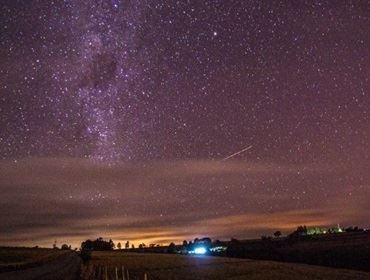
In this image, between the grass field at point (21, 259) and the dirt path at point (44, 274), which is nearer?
the dirt path at point (44, 274)

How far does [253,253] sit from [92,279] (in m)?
52.2

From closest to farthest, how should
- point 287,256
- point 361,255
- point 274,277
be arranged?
1. point 274,277
2. point 361,255
3. point 287,256

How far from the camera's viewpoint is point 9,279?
5122cm

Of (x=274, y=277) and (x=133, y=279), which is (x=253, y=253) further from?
(x=133, y=279)

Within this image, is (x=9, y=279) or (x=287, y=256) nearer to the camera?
(x=9, y=279)

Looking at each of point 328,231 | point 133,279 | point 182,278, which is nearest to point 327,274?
point 182,278

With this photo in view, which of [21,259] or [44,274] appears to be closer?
[44,274]

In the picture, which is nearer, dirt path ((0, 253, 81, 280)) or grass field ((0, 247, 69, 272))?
dirt path ((0, 253, 81, 280))

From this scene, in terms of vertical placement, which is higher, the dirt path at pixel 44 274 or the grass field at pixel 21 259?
the grass field at pixel 21 259

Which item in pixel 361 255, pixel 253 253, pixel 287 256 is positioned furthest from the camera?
pixel 253 253

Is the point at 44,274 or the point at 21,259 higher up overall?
the point at 21,259

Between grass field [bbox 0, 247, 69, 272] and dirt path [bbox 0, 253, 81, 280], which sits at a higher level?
grass field [bbox 0, 247, 69, 272]

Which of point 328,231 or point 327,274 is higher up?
point 328,231

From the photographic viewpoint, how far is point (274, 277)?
49531 millimetres
